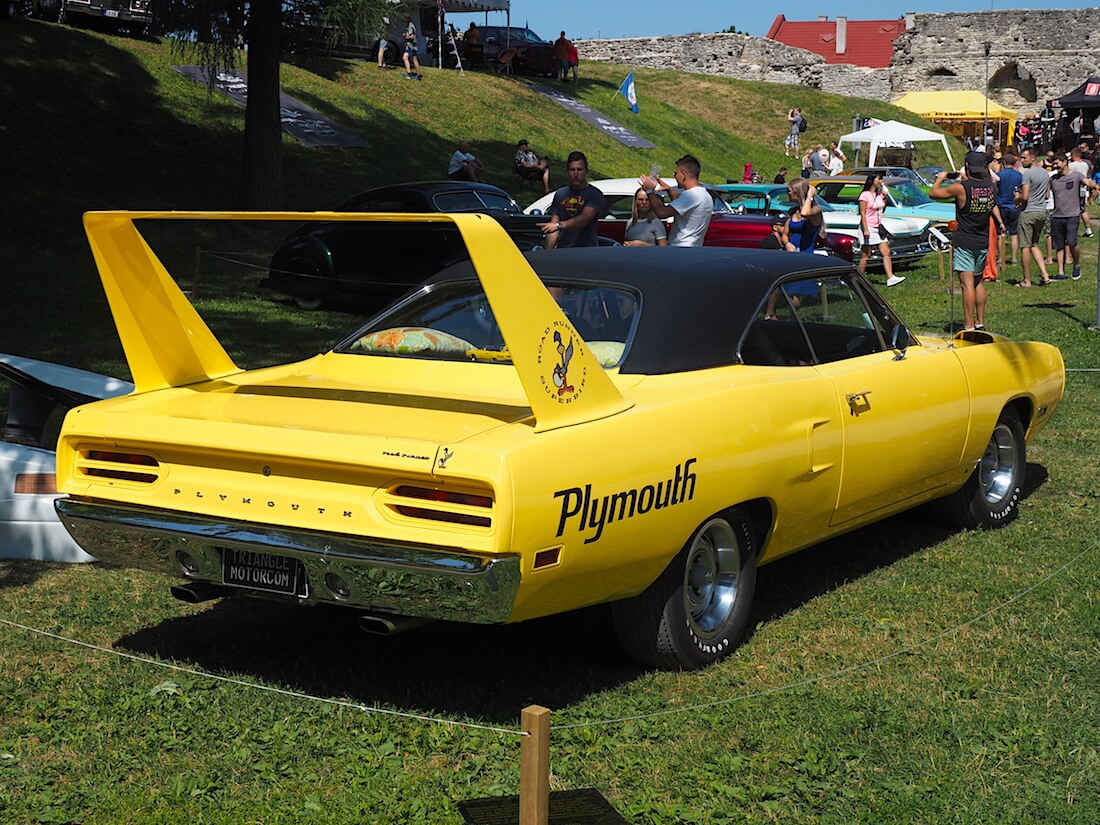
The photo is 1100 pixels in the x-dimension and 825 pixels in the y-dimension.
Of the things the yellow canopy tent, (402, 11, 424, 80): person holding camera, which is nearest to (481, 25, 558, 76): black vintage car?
(402, 11, 424, 80): person holding camera

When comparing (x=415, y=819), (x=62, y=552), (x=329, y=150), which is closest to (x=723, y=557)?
(x=415, y=819)

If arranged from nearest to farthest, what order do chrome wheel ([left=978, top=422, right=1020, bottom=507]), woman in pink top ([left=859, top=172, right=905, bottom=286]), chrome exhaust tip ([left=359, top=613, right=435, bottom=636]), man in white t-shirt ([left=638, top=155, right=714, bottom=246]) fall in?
1. chrome exhaust tip ([left=359, top=613, right=435, bottom=636])
2. chrome wheel ([left=978, top=422, right=1020, bottom=507])
3. man in white t-shirt ([left=638, top=155, right=714, bottom=246])
4. woman in pink top ([left=859, top=172, right=905, bottom=286])

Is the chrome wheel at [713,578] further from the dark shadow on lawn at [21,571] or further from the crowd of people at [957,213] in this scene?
the crowd of people at [957,213]

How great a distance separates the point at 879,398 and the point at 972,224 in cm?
717

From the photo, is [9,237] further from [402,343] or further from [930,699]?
[930,699]

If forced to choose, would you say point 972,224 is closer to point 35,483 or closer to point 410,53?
point 35,483

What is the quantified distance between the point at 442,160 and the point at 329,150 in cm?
279

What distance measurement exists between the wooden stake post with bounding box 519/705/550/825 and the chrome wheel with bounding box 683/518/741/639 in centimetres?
186

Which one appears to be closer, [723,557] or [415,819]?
[415,819]

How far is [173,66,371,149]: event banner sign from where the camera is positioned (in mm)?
24109

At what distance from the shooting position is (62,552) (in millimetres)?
6020

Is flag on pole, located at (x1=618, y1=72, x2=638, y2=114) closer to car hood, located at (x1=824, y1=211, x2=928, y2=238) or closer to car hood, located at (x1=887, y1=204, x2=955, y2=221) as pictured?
car hood, located at (x1=887, y1=204, x2=955, y2=221)

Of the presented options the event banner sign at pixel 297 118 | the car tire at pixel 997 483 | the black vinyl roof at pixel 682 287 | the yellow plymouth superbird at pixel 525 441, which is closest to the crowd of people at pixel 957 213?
the event banner sign at pixel 297 118

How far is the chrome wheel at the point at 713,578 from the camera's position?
16.0ft
